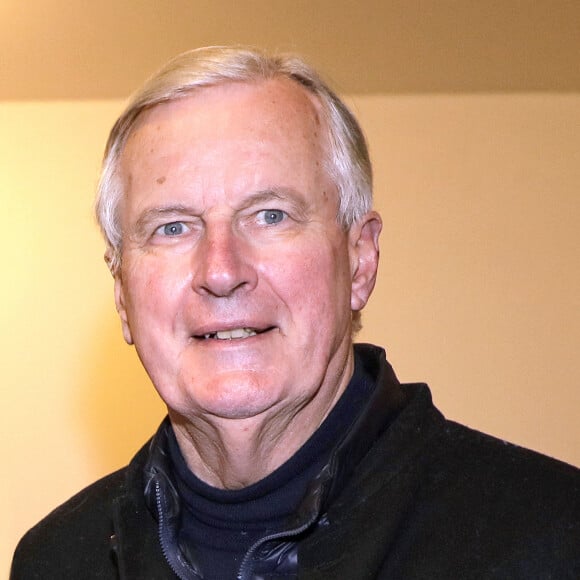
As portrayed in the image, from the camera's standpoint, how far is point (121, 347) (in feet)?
9.81

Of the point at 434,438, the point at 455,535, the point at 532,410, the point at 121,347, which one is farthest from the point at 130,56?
the point at 455,535

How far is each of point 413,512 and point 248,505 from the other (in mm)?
244

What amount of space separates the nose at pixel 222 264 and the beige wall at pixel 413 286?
1.44 metres

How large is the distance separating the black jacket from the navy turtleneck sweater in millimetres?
37

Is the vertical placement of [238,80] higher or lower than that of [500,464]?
higher

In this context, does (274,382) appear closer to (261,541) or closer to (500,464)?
(261,541)

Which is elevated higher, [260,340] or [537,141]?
[537,141]

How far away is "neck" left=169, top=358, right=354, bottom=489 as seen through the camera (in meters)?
1.60

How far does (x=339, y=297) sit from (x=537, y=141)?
156 cm

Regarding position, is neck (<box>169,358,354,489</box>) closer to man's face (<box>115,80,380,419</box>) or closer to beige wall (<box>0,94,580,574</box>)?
man's face (<box>115,80,380,419</box>)

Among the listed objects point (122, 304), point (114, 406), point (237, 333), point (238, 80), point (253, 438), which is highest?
point (238, 80)

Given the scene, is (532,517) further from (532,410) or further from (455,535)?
(532,410)

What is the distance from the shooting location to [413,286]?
3.02m

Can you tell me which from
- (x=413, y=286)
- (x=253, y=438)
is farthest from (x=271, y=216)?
(x=413, y=286)
